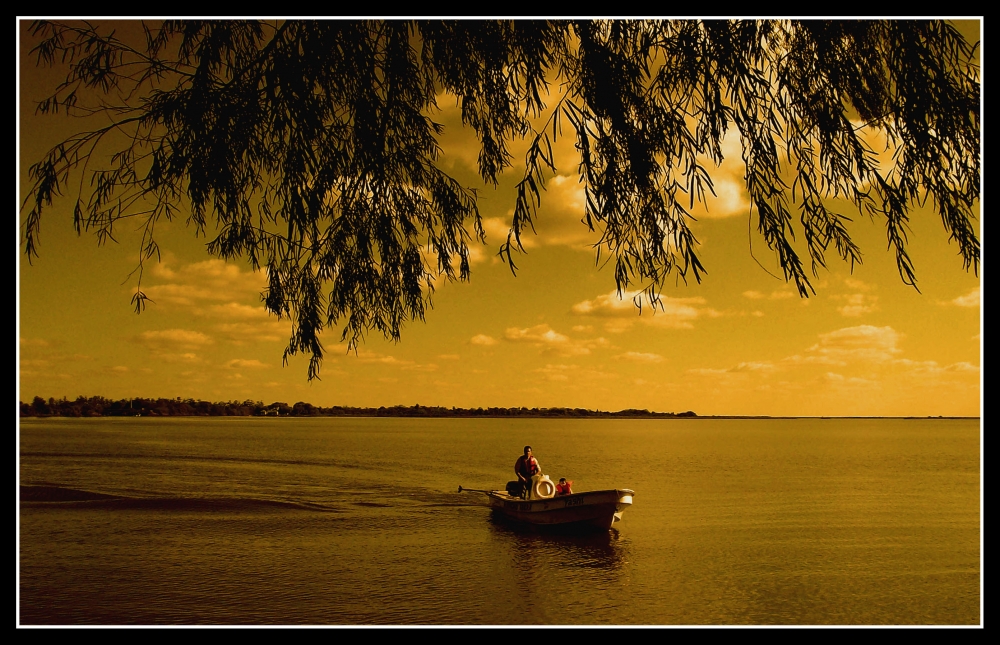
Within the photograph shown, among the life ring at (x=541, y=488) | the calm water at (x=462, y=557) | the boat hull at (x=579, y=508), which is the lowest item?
the calm water at (x=462, y=557)

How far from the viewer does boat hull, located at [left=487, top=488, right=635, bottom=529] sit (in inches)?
763

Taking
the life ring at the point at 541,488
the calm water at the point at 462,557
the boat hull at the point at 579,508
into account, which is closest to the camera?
the calm water at the point at 462,557

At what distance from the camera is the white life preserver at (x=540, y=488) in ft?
66.2

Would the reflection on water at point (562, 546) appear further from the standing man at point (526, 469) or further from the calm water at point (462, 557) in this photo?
the standing man at point (526, 469)

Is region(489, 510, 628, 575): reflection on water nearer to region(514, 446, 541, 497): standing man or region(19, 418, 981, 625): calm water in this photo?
region(19, 418, 981, 625): calm water

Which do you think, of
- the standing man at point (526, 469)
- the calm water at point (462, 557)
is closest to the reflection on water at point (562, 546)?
the calm water at point (462, 557)

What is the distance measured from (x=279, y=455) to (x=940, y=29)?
57196 mm

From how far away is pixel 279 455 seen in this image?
190 ft

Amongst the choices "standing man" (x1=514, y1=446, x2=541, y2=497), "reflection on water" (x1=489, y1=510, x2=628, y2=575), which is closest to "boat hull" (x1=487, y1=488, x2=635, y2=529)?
"reflection on water" (x1=489, y1=510, x2=628, y2=575)

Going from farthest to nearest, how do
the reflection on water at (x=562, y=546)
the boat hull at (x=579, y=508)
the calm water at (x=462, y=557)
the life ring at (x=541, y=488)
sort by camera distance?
the life ring at (x=541, y=488), the boat hull at (x=579, y=508), the reflection on water at (x=562, y=546), the calm water at (x=462, y=557)

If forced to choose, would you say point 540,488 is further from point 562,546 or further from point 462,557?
point 462,557

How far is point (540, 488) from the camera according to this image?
20266 millimetres

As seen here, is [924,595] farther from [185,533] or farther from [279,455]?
[279,455]

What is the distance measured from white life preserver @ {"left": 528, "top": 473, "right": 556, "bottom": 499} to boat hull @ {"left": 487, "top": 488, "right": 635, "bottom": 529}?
36cm
